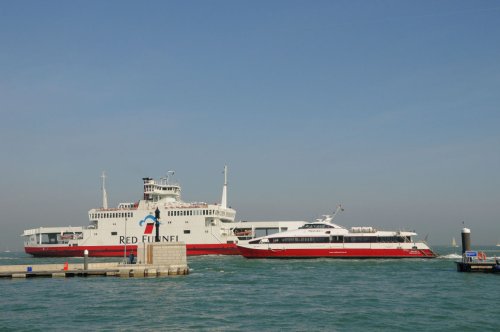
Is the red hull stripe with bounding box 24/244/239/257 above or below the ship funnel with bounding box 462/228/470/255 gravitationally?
below

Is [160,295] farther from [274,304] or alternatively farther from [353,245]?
[353,245]

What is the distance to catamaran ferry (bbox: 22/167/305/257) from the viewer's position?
69.9m

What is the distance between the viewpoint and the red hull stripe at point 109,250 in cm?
6919

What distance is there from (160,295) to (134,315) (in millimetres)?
5727

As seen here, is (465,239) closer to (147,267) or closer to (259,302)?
(259,302)

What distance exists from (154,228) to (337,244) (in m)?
26.5

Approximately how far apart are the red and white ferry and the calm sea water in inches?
596

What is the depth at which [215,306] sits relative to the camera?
88.3 ft

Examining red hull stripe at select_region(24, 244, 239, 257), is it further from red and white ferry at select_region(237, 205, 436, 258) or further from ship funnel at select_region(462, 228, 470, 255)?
ship funnel at select_region(462, 228, 470, 255)

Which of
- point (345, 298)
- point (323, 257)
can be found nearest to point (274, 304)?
point (345, 298)

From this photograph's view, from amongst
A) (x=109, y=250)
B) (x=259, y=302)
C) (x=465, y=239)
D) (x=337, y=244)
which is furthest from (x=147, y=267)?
(x=109, y=250)

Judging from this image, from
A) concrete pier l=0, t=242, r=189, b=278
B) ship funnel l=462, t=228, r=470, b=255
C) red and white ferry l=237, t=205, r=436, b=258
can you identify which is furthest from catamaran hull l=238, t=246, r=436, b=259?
concrete pier l=0, t=242, r=189, b=278

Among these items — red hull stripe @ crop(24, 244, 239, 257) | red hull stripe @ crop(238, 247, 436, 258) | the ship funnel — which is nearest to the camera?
the ship funnel

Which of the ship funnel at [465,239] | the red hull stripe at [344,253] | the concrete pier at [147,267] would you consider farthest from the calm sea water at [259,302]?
the red hull stripe at [344,253]
